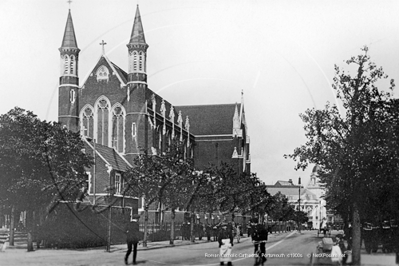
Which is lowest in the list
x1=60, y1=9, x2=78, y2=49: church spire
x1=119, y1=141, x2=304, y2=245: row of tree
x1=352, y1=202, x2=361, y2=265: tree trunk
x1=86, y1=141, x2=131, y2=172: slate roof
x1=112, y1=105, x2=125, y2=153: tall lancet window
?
x1=352, y1=202, x2=361, y2=265: tree trunk

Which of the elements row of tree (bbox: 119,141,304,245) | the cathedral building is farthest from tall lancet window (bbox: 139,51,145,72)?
row of tree (bbox: 119,141,304,245)

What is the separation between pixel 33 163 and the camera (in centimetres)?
3247

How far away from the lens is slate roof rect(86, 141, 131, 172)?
57763 mm

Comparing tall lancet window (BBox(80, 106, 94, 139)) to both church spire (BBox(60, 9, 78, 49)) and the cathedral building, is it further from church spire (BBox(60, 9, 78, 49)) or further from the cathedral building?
church spire (BBox(60, 9, 78, 49))

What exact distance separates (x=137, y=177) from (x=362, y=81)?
22.2 m

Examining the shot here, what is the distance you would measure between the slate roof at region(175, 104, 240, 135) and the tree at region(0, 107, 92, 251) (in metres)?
77.6

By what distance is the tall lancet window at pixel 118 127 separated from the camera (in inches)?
2891

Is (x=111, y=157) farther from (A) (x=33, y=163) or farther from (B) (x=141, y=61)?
(A) (x=33, y=163)

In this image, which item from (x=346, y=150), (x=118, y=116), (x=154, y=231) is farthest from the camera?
(x=118, y=116)

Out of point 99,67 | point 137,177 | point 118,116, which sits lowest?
point 137,177

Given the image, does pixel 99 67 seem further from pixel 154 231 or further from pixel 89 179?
pixel 154 231

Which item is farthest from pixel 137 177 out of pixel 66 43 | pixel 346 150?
pixel 66 43

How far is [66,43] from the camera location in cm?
6912

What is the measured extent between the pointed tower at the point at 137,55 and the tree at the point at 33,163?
3813 cm
